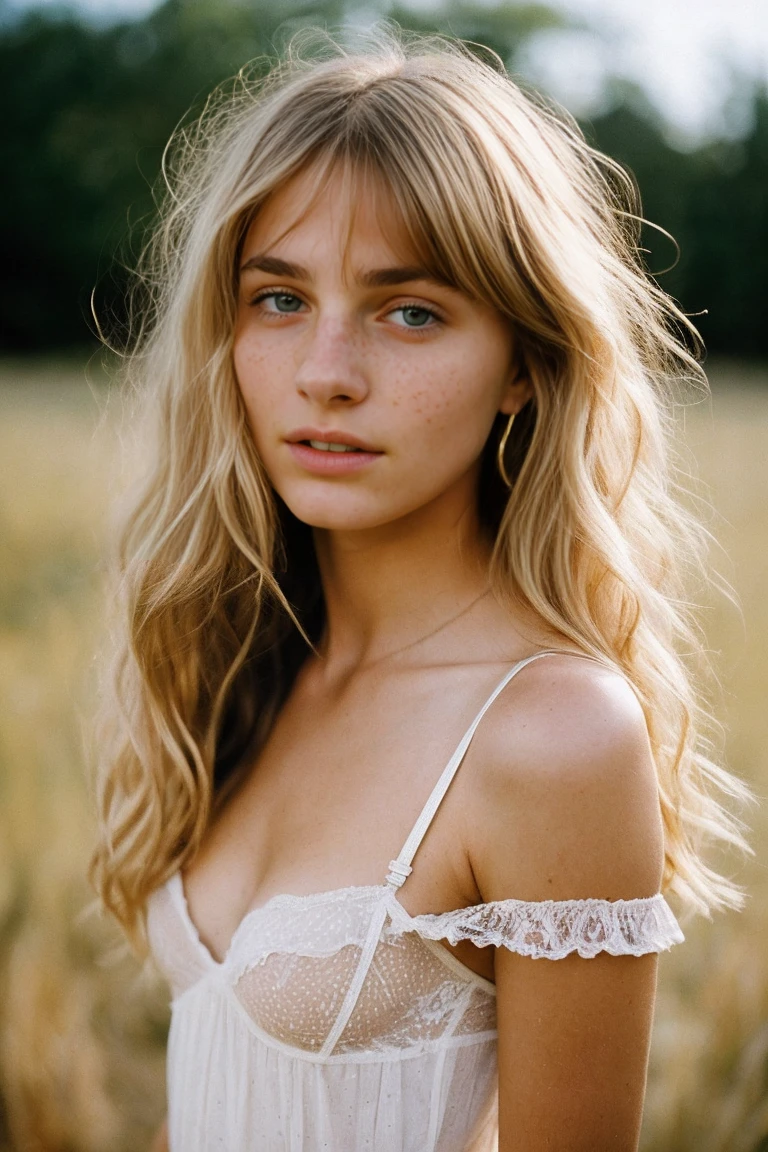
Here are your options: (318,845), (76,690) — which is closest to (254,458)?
(318,845)

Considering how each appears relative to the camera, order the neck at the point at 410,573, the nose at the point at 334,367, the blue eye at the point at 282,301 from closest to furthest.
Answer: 1. the nose at the point at 334,367
2. the blue eye at the point at 282,301
3. the neck at the point at 410,573

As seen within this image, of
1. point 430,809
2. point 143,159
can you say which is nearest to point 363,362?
point 430,809

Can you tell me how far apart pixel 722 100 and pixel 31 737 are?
31.1m

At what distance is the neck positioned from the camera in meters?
1.67

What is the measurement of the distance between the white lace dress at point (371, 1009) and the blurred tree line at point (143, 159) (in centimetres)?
2145

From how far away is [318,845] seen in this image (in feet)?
4.91

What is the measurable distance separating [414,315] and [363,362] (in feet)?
0.31

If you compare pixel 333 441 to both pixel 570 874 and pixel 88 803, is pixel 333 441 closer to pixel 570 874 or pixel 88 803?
pixel 570 874

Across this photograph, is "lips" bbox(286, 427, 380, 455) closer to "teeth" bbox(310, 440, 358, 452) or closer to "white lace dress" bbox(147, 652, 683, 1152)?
"teeth" bbox(310, 440, 358, 452)

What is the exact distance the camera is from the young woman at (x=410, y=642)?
1354 mm

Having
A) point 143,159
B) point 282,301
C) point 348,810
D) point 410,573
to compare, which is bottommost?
point 348,810

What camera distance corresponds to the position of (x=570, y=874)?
131 cm

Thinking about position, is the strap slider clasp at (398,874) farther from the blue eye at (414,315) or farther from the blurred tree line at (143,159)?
the blurred tree line at (143,159)

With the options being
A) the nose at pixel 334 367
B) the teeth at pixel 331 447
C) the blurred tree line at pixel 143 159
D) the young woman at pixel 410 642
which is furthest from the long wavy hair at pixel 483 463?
the blurred tree line at pixel 143 159
